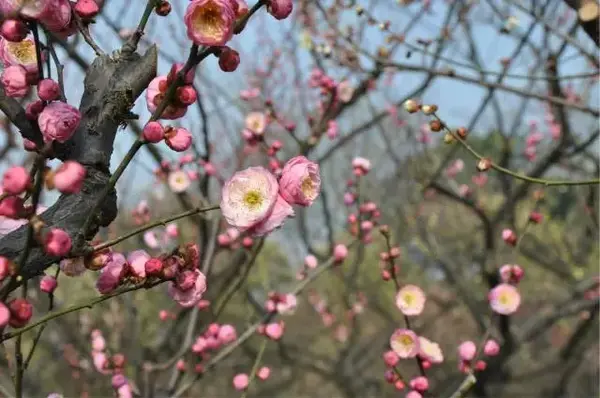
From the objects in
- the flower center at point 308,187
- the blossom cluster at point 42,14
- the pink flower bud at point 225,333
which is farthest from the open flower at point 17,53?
the pink flower bud at point 225,333

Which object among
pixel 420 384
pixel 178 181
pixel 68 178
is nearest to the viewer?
pixel 68 178

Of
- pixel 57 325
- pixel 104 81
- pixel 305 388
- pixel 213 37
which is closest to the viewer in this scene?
pixel 213 37

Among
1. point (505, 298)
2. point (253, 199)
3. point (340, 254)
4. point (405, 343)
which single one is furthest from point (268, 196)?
point (340, 254)

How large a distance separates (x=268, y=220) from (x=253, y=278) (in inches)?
505

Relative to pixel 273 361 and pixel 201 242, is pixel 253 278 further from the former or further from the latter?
pixel 201 242

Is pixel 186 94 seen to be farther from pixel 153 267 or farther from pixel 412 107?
pixel 412 107

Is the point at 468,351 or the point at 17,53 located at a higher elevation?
the point at 17,53

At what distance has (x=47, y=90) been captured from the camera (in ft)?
3.01

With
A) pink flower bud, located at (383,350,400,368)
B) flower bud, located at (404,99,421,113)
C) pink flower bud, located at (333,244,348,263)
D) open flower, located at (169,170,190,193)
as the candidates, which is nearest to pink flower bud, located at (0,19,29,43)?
flower bud, located at (404,99,421,113)

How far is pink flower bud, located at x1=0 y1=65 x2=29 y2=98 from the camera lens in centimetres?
94

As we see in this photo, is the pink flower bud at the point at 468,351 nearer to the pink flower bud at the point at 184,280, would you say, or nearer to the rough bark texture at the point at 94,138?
the pink flower bud at the point at 184,280

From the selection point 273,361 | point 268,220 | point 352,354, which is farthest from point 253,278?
point 268,220

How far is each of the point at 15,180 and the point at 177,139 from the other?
0.28m

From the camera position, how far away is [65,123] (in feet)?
2.92
